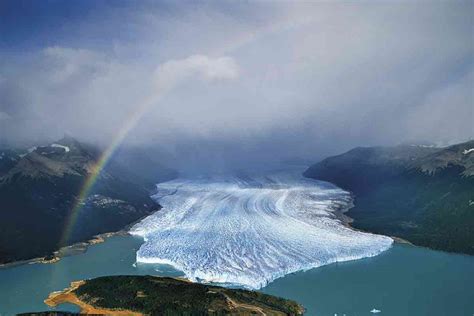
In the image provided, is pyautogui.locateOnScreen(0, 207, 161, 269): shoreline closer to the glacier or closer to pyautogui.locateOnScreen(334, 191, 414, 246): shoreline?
the glacier

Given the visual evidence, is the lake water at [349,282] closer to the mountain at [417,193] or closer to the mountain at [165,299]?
the mountain at [165,299]

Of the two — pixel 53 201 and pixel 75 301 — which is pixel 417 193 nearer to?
pixel 53 201

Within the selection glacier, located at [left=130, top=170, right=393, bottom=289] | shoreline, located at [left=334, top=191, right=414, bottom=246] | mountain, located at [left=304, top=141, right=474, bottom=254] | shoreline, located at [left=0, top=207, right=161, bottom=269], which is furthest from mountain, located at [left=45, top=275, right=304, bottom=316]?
mountain, located at [left=304, top=141, right=474, bottom=254]

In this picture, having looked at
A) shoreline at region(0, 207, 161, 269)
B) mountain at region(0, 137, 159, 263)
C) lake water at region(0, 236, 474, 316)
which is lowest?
lake water at region(0, 236, 474, 316)

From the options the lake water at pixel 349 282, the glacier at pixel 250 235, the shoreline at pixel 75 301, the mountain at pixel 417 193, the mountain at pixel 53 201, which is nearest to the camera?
the shoreline at pixel 75 301

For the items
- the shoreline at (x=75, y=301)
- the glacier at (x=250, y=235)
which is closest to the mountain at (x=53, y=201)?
the glacier at (x=250, y=235)

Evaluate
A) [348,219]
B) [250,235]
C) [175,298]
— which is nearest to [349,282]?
[175,298]
